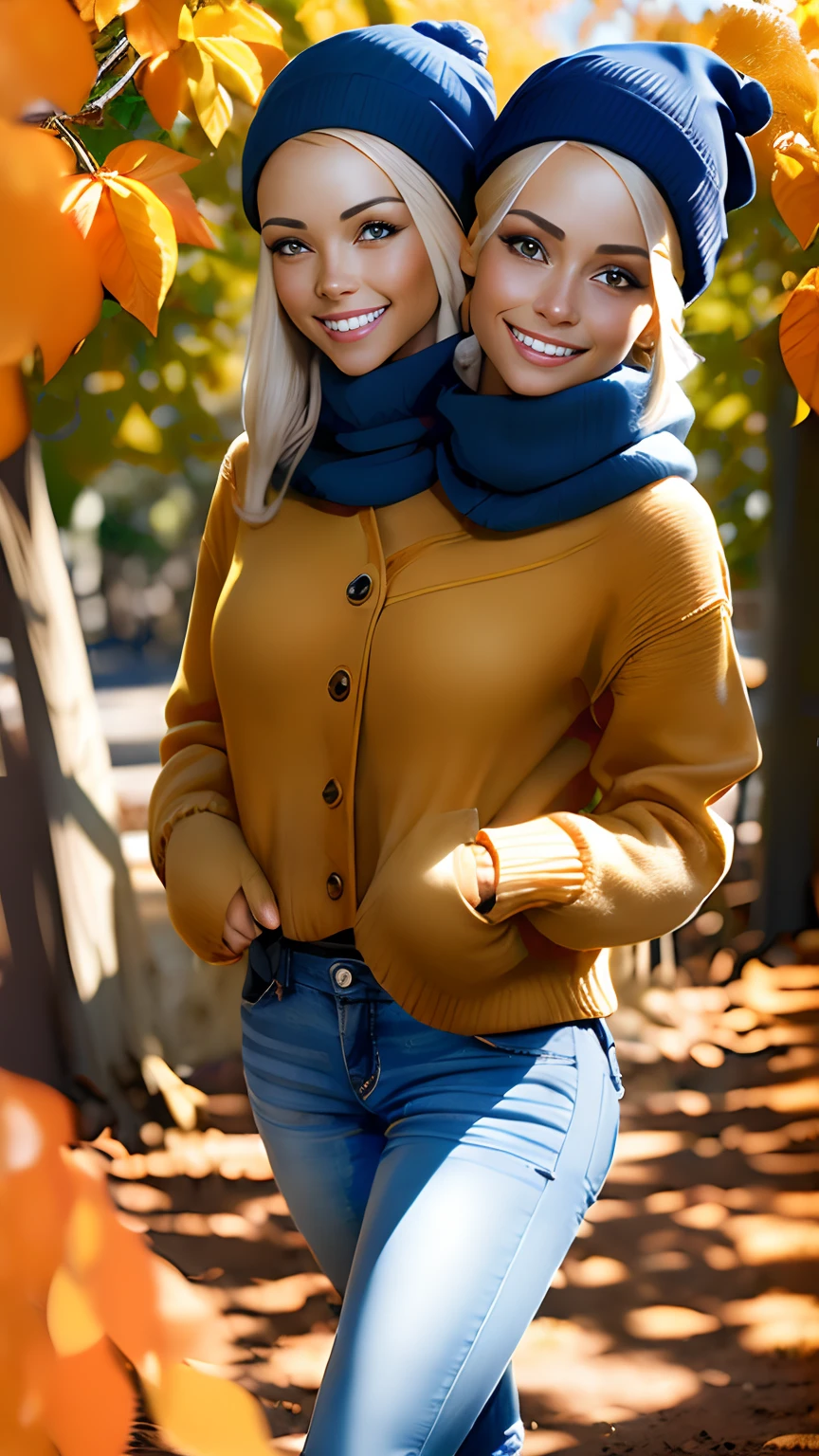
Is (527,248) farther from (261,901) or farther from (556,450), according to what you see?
(261,901)

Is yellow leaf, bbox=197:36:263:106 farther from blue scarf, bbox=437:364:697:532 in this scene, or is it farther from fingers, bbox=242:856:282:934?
fingers, bbox=242:856:282:934

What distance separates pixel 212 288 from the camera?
200 centimetres

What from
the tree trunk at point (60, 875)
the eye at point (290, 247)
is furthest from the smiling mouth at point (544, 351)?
the tree trunk at point (60, 875)

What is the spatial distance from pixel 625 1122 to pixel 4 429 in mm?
1442

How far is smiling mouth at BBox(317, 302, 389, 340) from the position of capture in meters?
1.17

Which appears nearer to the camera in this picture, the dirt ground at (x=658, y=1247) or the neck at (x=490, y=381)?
the neck at (x=490, y=381)

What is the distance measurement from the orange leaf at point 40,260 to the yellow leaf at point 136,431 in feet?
0.86

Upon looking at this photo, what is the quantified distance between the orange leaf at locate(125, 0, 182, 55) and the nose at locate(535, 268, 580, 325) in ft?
2.29

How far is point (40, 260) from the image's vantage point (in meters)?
1.64

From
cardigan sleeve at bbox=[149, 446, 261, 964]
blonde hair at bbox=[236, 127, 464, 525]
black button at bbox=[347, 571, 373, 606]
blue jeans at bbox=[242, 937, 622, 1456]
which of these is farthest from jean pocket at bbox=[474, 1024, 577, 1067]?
blonde hair at bbox=[236, 127, 464, 525]

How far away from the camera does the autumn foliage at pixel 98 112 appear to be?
5.08 ft

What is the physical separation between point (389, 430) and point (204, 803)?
1.29ft

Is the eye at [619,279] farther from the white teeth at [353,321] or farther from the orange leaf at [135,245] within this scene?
the orange leaf at [135,245]

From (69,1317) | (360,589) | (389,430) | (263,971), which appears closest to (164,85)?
(389,430)
